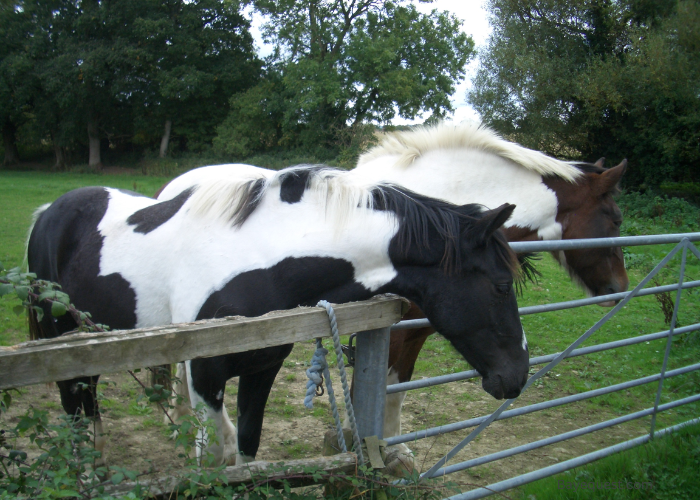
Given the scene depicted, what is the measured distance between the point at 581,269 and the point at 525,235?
1.97ft

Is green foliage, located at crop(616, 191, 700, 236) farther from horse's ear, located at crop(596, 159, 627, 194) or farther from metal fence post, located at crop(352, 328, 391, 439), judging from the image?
metal fence post, located at crop(352, 328, 391, 439)

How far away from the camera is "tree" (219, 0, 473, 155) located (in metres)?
26.7

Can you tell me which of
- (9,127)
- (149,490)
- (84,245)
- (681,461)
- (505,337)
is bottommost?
(681,461)

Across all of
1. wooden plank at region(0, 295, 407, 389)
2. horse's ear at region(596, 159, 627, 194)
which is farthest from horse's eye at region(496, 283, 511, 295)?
horse's ear at region(596, 159, 627, 194)

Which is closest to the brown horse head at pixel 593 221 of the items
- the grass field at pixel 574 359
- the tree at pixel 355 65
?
the grass field at pixel 574 359

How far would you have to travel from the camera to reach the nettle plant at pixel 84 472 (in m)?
1.30

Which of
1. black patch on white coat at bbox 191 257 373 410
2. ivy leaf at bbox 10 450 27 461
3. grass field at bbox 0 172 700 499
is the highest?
black patch on white coat at bbox 191 257 373 410

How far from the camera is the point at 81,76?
30641 mm

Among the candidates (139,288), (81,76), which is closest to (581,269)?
(139,288)

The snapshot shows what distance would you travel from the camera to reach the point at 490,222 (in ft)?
6.51

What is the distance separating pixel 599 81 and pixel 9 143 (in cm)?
3659

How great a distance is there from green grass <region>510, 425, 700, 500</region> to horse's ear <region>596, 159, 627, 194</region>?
1.77 metres

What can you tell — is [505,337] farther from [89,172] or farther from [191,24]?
[191,24]

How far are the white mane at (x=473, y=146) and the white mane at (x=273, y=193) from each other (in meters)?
1.34
